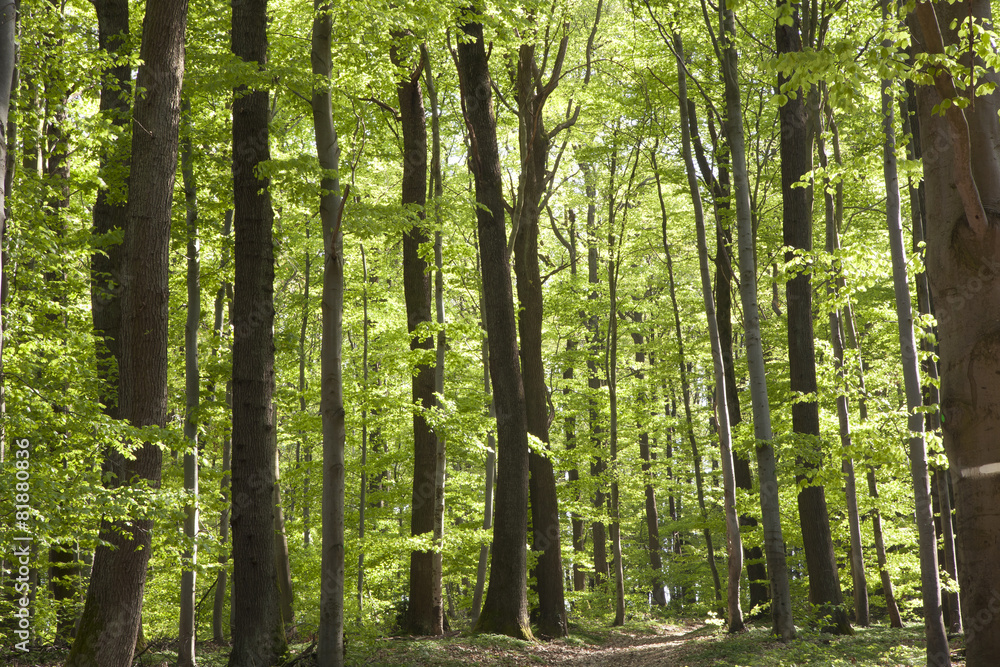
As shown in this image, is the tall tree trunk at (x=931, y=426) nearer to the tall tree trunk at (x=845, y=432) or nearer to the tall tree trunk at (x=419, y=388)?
the tall tree trunk at (x=845, y=432)

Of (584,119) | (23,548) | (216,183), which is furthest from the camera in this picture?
(584,119)

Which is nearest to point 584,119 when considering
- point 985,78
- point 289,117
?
point 289,117

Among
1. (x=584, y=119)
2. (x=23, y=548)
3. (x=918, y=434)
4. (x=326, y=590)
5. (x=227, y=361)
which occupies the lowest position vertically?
(x=326, y=590)

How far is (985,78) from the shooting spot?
12.7 ft

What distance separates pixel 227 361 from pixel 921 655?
33.0 ft

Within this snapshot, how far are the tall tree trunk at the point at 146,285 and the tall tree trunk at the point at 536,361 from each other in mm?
5860

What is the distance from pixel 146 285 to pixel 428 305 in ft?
18.1

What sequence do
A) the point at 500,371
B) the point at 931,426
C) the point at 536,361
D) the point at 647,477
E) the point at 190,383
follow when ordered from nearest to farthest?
the point at 931,426
the point at 190,383
the point at 500,371
the point at 536,361
the point at 647,477

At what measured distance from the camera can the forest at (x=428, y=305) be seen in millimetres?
4477

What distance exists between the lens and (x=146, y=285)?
6016 mm

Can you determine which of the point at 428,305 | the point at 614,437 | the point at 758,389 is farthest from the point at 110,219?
the point at 614,437

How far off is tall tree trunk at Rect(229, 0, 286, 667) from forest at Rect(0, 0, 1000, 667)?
33mm

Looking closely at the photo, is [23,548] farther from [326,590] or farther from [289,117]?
[289,117]

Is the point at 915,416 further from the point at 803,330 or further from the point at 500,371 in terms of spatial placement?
the point at 500,371
